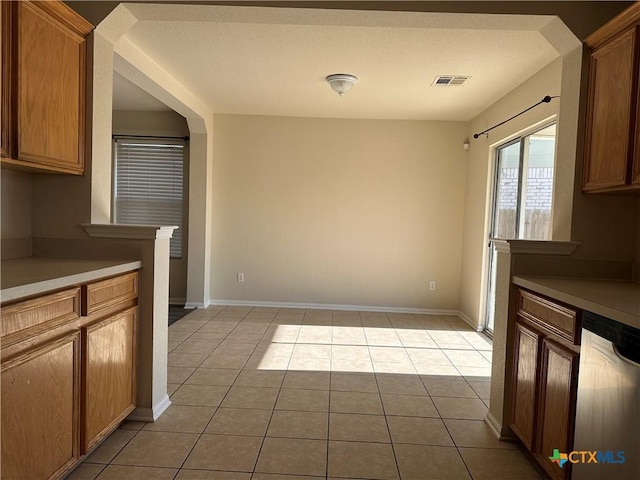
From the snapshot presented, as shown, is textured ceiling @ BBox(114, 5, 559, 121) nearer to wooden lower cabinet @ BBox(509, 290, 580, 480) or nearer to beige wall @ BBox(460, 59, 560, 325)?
beige wall @ BBox(460, 59, 560, 325)

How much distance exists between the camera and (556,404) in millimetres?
1822

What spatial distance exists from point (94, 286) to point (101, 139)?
1.01 metres

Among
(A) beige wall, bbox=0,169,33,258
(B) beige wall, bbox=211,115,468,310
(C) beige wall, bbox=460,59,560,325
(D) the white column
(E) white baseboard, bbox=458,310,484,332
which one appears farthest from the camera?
(B) beige wall, bbox=211,115,468,310

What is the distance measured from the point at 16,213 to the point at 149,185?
3366 millimetres

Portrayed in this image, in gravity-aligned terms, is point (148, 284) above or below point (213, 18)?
below

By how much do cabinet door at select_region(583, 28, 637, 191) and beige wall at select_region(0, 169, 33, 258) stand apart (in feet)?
10.5

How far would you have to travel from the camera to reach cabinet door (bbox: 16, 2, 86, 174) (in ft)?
6.24

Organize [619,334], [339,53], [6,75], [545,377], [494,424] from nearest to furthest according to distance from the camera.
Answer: [619,334], [6,75], [545,377], [494,424], [339,53]

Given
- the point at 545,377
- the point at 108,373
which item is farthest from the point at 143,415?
the point at 545,377

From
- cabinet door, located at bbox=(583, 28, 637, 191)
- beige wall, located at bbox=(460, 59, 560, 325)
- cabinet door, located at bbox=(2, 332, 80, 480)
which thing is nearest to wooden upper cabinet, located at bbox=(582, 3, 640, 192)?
cabinet door, located at bbox=(583, 28, 637, 191)

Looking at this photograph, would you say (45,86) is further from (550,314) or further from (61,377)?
(550,314)

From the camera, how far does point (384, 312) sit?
545cm

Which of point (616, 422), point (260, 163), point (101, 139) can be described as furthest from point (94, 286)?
point (260, 163)

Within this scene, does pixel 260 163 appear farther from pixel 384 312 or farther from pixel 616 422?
pixel 616 422
